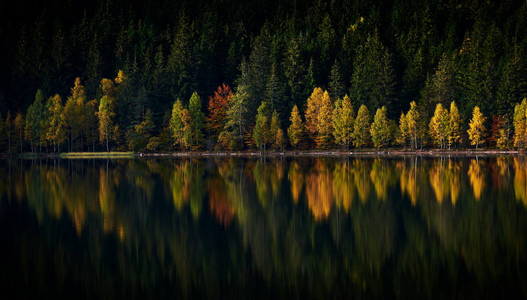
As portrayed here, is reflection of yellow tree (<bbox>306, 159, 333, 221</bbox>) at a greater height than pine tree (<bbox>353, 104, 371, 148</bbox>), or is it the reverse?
pine tree (<bbox>353, 104, 371, 148</bbox>)

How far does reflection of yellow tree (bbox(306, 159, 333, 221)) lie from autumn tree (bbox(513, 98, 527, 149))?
155ft

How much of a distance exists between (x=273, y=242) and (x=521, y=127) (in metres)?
Answer: 73.0

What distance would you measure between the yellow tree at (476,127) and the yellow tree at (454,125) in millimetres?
1485

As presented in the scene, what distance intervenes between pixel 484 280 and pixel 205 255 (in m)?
8.66

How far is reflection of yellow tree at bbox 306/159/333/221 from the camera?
98.7 ft

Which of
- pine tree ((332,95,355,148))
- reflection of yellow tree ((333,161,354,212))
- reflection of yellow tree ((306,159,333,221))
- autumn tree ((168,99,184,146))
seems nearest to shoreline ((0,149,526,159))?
pine tree ((332,95,355,148))

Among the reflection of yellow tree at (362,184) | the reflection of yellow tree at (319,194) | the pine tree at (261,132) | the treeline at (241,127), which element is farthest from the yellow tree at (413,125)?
the reflection of yellow tree at (319,194)

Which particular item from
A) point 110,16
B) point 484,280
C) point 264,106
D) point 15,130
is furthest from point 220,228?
point 110,16

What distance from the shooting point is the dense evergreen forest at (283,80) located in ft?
321

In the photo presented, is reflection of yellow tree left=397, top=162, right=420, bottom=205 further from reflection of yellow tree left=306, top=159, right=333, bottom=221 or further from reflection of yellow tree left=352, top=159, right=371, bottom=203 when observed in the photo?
reflection of yellow tree left=306, top=159, right=333, bottom=221

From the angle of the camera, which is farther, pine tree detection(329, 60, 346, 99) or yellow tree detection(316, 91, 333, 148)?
pine tree detection(329, 60, 346, 99)

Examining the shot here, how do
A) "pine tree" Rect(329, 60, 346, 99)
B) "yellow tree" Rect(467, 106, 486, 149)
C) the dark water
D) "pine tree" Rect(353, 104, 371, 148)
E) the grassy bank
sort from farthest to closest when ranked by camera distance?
"pine tree" Rect(329, 60, 346, 99) < the grassy bank < "pine tree" Rect(353, 104, 371, 148) < "yellow tree" Rect(467, 106, 486, 149) < the dark water

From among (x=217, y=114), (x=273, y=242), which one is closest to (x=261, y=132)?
(x=217, y=114)

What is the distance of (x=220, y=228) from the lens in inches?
1049
